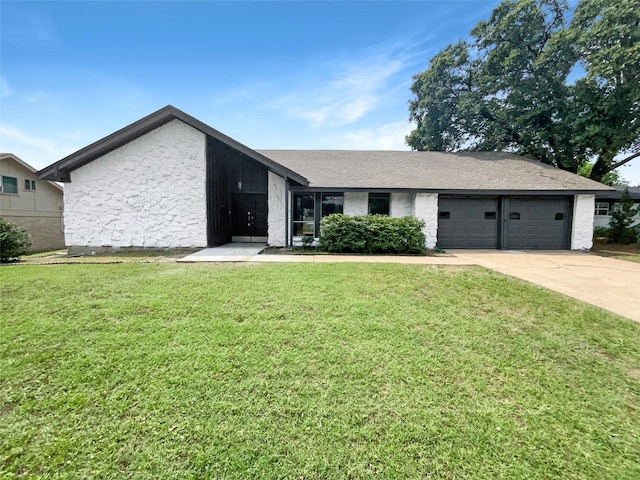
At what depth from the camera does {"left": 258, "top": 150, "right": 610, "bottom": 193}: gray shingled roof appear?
466 inches

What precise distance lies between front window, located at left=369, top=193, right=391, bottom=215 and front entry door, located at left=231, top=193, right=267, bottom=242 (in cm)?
505

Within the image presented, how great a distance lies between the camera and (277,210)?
11742 mm

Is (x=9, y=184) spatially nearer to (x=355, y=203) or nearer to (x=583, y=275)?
(x=355, y=203)

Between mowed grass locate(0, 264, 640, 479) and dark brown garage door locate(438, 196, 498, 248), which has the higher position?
dark brown garage door locate(438, 196, 498, 248)

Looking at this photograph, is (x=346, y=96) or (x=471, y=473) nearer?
(x=471, y=473)

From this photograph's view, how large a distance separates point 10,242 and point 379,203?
13.3 metres

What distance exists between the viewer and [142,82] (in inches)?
527

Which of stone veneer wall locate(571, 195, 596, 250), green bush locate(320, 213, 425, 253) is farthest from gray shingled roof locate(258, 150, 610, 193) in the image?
green bush locate(320, 213, 425, 253)

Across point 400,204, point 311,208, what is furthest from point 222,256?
point 400,204

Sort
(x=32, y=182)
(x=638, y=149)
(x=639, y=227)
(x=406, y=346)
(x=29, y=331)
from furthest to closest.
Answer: (x=32, y=182)
(x=638, y=149)
(x=639, y=227)
(x=29, y=331)
(x=406, y=346)

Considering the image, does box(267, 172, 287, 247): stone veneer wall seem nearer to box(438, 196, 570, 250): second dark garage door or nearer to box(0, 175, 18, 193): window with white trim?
box(438, 196, 570, 250): second dark garage door

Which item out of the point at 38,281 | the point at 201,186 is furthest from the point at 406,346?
the point at 201,186

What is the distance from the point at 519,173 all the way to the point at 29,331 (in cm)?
1733

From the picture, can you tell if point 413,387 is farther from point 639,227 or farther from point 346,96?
point 639,227
